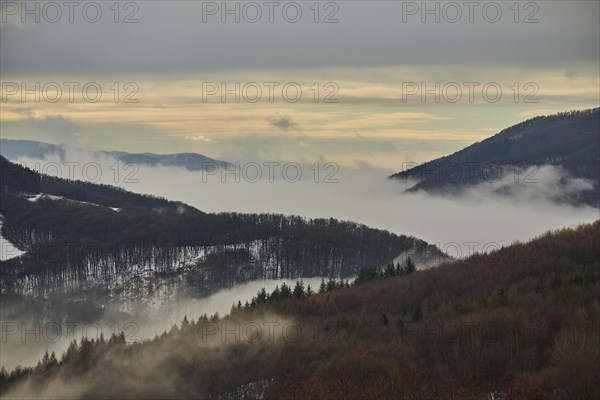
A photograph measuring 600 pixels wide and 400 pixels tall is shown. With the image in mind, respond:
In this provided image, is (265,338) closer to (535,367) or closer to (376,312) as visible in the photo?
(376,312)

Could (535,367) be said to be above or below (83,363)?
above

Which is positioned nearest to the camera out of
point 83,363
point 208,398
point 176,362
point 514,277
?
point 208,398

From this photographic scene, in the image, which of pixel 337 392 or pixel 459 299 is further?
pixel 459 299

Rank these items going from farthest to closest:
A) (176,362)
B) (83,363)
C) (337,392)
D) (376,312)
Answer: (376,312), (83,363), (176,362), (337,392)

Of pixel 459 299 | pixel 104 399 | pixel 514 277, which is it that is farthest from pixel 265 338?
pixel 514 277

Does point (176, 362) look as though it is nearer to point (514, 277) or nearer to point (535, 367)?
point (535, 367)

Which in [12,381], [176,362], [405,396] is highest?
[405,396]

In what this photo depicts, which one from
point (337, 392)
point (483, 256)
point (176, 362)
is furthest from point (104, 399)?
point (483, 256)
